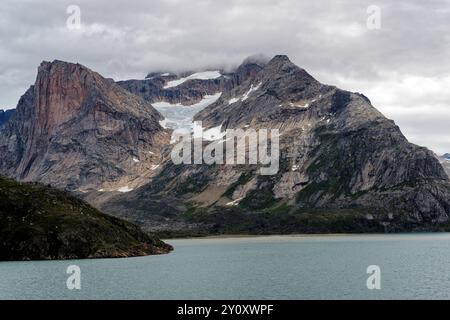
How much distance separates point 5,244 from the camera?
19675cm

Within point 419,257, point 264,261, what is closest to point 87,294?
point 264,261
